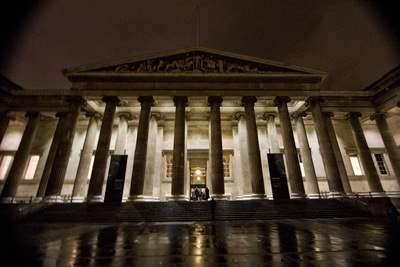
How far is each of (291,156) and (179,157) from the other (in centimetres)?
932

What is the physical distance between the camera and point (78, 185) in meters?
16.9

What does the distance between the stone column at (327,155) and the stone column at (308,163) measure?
185cm

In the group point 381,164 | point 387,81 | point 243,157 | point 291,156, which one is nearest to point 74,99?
point 243,157

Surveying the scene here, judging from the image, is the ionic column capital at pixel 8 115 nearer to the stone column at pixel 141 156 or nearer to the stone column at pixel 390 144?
the stone column at pixel 141 156

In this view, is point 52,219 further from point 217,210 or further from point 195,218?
point 217,210

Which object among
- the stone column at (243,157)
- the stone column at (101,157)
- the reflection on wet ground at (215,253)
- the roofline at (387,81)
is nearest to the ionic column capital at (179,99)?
the stone column at (101,157)

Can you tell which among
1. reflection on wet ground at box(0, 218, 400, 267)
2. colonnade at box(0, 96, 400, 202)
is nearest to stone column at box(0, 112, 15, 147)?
colonnade at box(0, 96, 400, 202)

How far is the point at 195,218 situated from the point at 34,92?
20.5 metres

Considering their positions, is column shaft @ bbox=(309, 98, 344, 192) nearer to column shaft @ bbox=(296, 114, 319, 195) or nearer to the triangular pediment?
column shaft @ bbox=(296, 114, 319, 195)

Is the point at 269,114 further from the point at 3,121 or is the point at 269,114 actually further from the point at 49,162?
the point at 3,121

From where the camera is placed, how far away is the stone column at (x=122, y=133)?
61.8ft

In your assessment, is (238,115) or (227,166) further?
(227,166)

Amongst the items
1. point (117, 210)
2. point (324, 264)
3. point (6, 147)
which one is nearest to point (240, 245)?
point (324, 264)

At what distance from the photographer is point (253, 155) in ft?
51.4
